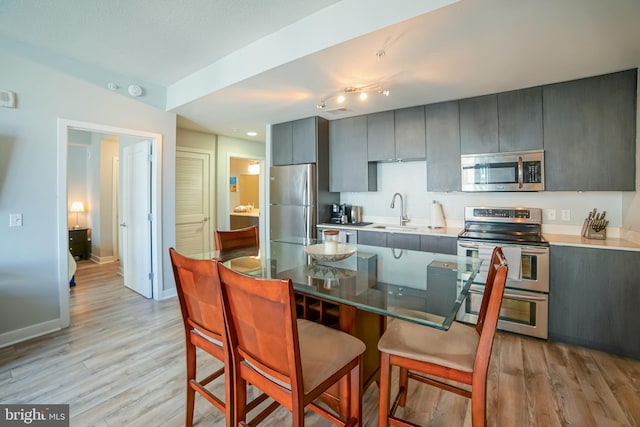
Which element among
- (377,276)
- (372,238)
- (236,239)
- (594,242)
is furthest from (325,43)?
(594,242)

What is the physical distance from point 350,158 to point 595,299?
281 centimetres

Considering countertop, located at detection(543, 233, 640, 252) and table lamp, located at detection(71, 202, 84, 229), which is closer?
countertop, located at detection(543, 233, 640, 252)

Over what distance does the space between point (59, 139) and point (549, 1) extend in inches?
158

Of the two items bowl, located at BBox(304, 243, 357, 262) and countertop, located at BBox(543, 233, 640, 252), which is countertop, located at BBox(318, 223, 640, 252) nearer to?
countertop, located at BBox(543, 233, 640, 252)

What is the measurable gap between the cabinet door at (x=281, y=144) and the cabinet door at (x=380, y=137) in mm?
1121

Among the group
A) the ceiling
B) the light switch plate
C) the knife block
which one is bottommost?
the knife block

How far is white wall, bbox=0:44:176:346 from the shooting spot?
2529 mm

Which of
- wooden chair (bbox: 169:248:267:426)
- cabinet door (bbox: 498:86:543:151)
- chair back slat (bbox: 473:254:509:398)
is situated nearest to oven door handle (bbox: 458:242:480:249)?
cabinet door (bbox: 498:86:543:151)

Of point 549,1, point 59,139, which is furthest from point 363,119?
point 59,139

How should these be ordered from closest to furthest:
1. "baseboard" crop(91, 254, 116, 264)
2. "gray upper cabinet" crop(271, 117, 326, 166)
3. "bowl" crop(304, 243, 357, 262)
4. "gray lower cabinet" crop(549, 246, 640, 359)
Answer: "bowl" crop(304, 243, 357, 262), "gray lower cabinet" crop(549, 246, 640, 359), "gray upper cabinet" crop(271, 117, 326, 166), "baseboard" crop(91, 254, 116, 264)

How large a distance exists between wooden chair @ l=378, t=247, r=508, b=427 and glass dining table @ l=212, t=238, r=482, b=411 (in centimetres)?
17

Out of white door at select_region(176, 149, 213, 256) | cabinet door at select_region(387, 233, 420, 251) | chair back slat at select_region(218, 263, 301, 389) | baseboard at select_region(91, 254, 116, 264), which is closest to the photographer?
chair back slat at select_region(218, 263, 301, 389)

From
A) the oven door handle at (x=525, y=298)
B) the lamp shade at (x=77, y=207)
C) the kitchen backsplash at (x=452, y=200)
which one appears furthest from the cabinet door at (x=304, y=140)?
the lamp shade at (x=77, y=207)

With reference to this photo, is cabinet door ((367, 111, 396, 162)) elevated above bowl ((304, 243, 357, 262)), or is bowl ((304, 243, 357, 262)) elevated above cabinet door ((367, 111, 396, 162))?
cabinet door ((367, 111, 396, 162))
